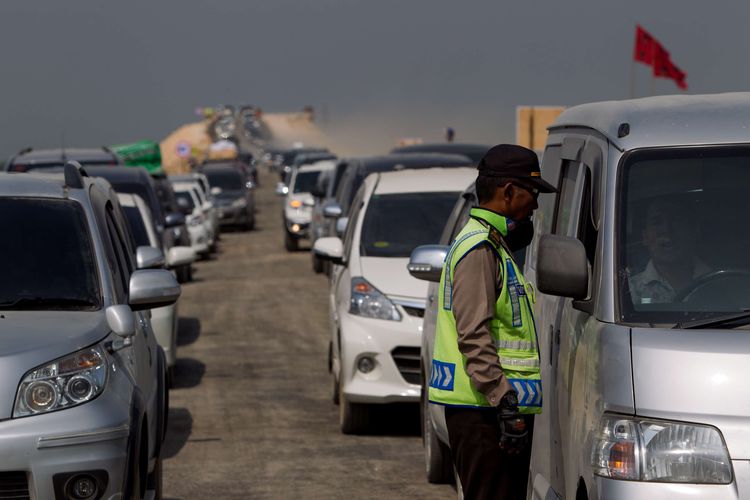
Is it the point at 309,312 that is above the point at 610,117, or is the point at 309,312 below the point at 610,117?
below

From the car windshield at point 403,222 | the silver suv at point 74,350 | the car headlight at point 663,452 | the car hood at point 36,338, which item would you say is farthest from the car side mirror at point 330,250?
the car headlight at point 663,452

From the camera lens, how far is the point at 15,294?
6977 mm

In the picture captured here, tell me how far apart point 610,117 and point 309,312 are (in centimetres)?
1502

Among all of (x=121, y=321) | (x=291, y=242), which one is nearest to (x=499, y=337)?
(x=121, y=321)

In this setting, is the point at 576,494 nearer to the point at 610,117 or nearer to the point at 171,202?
the point at 610,117

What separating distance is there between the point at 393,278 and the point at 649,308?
596 cm

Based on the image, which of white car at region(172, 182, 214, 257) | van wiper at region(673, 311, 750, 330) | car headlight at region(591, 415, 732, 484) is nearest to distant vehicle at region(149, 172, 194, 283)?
white car at region(172, 182, 214, 257)

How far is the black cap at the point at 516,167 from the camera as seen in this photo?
5.43m

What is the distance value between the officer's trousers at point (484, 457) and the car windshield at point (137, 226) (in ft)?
32.2

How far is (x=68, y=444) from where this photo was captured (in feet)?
19.9

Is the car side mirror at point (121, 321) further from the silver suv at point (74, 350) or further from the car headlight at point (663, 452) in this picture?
the car headlight at point (663, 452)

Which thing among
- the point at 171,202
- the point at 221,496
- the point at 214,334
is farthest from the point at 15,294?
the point at 171,202

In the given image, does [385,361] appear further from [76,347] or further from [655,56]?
[655,56]

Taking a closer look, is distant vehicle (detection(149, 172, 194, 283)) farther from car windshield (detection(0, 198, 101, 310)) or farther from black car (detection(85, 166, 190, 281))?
car windshield (detection(0, 198, 101, 310))
